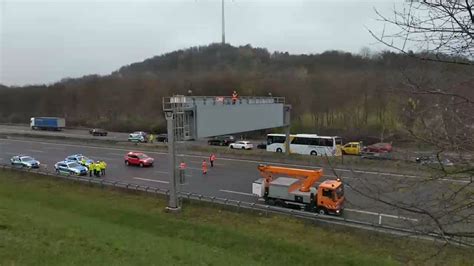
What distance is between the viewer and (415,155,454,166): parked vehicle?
4.23 m

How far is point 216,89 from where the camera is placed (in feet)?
267

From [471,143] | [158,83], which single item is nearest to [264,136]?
[158,83]

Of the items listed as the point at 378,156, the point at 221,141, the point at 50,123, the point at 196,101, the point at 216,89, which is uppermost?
the point at 216,89

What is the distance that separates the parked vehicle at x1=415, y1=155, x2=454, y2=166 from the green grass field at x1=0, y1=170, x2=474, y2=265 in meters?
5.66

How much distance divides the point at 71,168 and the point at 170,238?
1925 cm

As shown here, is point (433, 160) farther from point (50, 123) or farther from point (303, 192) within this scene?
point (50, 123)

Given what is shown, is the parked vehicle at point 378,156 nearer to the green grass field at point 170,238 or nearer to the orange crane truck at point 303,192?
the green grass field at point 170,238

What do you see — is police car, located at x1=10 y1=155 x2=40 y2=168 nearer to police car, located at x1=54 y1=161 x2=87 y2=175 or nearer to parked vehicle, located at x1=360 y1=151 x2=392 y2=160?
police car, located at x1=54 y1=161 x2=87 y2=175

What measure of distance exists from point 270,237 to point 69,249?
8.87 metres

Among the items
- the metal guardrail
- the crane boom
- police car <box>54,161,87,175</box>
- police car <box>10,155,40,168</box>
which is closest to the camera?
the crane boom

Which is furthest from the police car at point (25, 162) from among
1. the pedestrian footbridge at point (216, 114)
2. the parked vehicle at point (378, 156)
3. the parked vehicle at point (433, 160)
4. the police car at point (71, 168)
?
the parked vehicle at point (433, 160)

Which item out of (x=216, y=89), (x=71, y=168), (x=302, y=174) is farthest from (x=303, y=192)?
(x=216, y=89)

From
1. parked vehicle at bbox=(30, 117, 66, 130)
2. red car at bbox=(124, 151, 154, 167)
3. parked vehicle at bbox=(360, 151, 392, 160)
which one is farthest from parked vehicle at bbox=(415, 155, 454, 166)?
parked vehicle at bbox=(30, 117, 66, 130)

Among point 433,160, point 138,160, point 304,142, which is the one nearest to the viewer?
point 433,160
